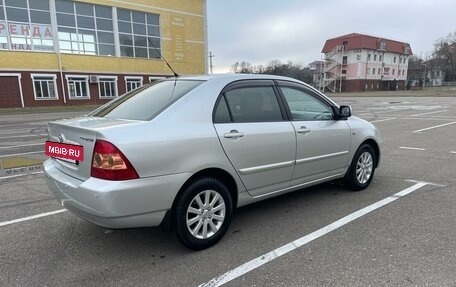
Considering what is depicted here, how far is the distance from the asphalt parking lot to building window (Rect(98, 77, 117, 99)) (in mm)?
29408

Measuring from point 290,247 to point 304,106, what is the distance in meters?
1.91

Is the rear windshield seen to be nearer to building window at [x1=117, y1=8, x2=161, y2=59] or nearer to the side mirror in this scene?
the side mirror

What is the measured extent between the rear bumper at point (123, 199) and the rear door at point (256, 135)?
663mm

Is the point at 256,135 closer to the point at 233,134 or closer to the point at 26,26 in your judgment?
the point at 233,134

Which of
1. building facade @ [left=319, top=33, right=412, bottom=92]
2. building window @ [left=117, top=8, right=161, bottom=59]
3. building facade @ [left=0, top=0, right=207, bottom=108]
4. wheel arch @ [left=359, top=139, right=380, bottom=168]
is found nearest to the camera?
wheel arch @ [left=359, top=139, right=380, bottom=168]

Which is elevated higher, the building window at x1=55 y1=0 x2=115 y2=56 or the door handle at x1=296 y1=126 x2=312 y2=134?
the building window at x1=55 y1=0 x2=115 y2=56

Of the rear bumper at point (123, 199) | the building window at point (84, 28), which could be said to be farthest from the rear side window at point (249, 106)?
the building window at point (84, 28)

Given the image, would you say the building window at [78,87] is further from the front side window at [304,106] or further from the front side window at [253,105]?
the front side window at [253,105]

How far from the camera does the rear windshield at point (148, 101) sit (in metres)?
3.39

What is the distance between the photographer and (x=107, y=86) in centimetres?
3322

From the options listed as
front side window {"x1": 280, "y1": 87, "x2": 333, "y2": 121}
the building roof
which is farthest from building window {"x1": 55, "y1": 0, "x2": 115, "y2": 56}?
the building roof

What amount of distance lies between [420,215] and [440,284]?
5.04ft

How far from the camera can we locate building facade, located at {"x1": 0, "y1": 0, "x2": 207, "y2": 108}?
28.0m

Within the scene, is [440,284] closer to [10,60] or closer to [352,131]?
[352,131]
